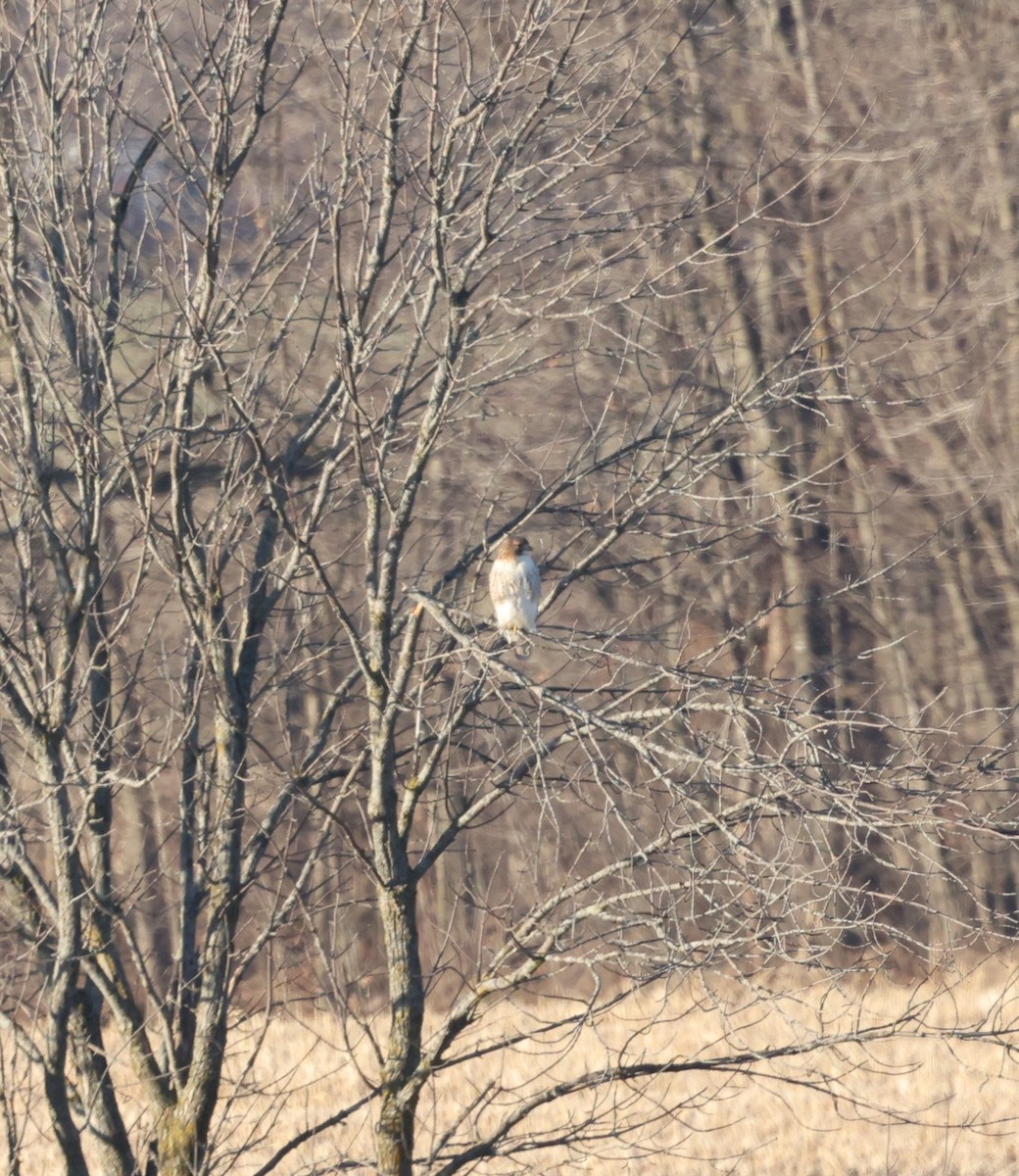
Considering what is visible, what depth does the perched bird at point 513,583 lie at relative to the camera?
5844 mm

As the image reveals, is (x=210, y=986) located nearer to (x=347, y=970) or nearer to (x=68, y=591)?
(x=68, y=591)

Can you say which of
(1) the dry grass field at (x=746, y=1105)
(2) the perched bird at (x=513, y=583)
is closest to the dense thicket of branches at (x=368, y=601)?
(2) the perched bird at (x=513, y=583)

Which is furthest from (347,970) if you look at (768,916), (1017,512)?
(768,916)

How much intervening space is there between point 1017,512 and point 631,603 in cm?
413

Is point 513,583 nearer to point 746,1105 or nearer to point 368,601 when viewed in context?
point 368,601

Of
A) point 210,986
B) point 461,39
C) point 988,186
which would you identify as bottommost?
point 210,986

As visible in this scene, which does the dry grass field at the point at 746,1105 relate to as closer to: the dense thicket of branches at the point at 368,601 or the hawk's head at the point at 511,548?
the dense thicket of branches at the point at 368,601

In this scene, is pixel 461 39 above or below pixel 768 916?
above

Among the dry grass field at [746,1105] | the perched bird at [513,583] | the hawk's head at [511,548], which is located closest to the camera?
the perched bird at [513,583]

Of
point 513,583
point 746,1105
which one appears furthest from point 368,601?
point 746,1105

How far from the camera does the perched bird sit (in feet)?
19.2

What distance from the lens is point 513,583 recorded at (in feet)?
19.3

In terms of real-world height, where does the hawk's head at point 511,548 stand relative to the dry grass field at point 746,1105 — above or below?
above

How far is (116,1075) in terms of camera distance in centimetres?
1079
